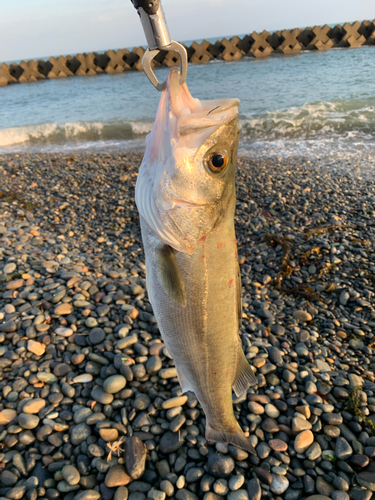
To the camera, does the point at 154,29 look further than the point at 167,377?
No

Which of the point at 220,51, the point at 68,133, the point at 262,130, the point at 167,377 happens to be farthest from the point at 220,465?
the point at 220,51

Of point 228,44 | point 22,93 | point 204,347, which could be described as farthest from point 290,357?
point 228,44

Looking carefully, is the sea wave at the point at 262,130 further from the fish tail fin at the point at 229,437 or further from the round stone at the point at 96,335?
the fish tail fin at the point at 229,437

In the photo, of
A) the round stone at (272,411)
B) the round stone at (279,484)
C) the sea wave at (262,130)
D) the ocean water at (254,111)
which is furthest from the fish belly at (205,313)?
the sea wave at (262,130)

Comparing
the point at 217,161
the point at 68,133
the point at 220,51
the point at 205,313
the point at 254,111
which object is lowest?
the point at 254,111

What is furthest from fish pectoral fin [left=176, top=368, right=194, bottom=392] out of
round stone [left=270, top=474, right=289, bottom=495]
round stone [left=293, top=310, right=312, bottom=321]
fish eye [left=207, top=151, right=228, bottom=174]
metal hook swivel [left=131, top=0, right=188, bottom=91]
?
round stone [left=293, top=310, right=312, bottom=321]

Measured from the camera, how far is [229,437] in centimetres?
222

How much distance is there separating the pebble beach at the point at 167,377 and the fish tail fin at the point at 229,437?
517 millimetres

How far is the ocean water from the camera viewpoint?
42.2 feet

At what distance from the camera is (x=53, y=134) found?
16750 mm

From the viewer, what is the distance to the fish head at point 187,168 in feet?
5.16

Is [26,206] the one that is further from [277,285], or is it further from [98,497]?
[98,497]

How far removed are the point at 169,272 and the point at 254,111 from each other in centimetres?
1654

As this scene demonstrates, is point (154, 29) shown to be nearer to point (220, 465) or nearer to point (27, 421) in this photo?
point (220, 465)
